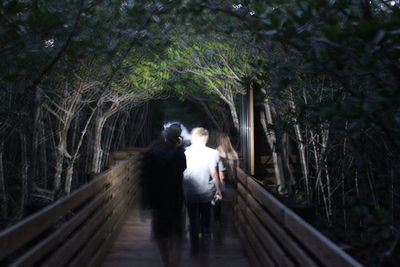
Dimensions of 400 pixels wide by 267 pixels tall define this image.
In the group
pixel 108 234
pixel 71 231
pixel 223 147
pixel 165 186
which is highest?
pixel 223 147

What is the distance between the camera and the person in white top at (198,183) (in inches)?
268

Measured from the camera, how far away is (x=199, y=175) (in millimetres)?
6828

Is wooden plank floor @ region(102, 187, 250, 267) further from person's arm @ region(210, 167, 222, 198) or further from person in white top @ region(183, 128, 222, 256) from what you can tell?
person's arm @ region(210, 167, 222, 198)

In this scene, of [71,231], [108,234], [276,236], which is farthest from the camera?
[108,234]

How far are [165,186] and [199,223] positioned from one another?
1242 mm

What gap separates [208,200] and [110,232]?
180cm

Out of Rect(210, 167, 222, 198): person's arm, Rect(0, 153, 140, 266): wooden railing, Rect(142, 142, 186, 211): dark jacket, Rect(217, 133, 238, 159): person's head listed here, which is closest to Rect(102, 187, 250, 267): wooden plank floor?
Rect(0, 153, 140, 266): wooden railing

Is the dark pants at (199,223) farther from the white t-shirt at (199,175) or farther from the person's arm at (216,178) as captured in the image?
the person's arm at (216,178)

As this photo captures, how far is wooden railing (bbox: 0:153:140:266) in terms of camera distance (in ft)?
11.8

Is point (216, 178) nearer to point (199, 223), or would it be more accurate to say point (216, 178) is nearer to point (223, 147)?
point (199, 223)

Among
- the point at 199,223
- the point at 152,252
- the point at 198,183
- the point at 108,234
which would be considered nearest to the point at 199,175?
the point at 198,183

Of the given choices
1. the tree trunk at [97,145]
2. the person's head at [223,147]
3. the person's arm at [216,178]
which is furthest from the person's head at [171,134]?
the tree trunk at [97,145]

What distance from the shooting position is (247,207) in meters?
7.36

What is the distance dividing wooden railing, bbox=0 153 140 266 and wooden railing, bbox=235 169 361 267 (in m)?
1.61
